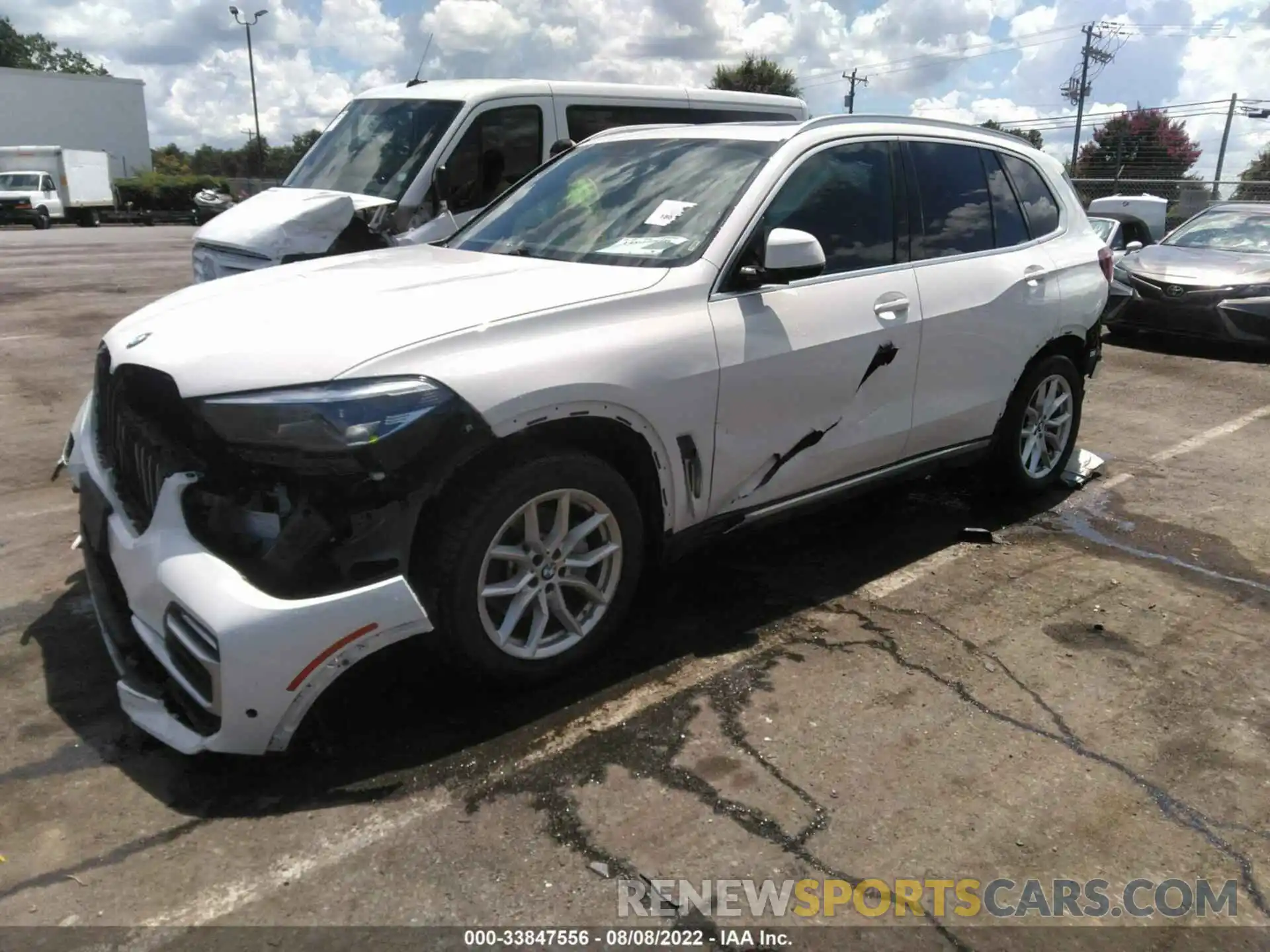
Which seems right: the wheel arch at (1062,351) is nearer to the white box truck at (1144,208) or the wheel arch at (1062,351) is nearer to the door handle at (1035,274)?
the door handle at (1035,274)

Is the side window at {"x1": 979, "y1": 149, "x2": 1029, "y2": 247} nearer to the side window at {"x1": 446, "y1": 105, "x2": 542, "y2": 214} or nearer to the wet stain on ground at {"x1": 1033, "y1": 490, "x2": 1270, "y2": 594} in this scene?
the wet stain on ground at {"x1": 1033, "y1": 490, "x2": 1270, "y2": 594}

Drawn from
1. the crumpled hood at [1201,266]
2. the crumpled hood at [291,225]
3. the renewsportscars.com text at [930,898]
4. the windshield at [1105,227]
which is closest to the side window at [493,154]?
the crumpled hood at [291,225]

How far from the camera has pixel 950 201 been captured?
14.9ft

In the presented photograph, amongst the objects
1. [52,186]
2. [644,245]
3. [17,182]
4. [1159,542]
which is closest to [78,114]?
[52,186]

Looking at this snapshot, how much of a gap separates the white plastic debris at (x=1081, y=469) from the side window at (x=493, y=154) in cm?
459

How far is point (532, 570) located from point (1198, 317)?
30.2 ft

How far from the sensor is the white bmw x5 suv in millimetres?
2676

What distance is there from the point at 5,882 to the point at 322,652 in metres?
0.93

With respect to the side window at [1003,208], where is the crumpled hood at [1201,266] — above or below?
below

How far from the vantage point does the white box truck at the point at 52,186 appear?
3275 centimetres

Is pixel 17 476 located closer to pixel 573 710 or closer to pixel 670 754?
pixel 573 710

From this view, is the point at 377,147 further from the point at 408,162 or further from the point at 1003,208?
the point at 1003,208

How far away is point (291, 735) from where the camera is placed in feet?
8.91

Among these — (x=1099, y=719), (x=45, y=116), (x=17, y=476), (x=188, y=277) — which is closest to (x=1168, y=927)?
(x=1099, y=719)
